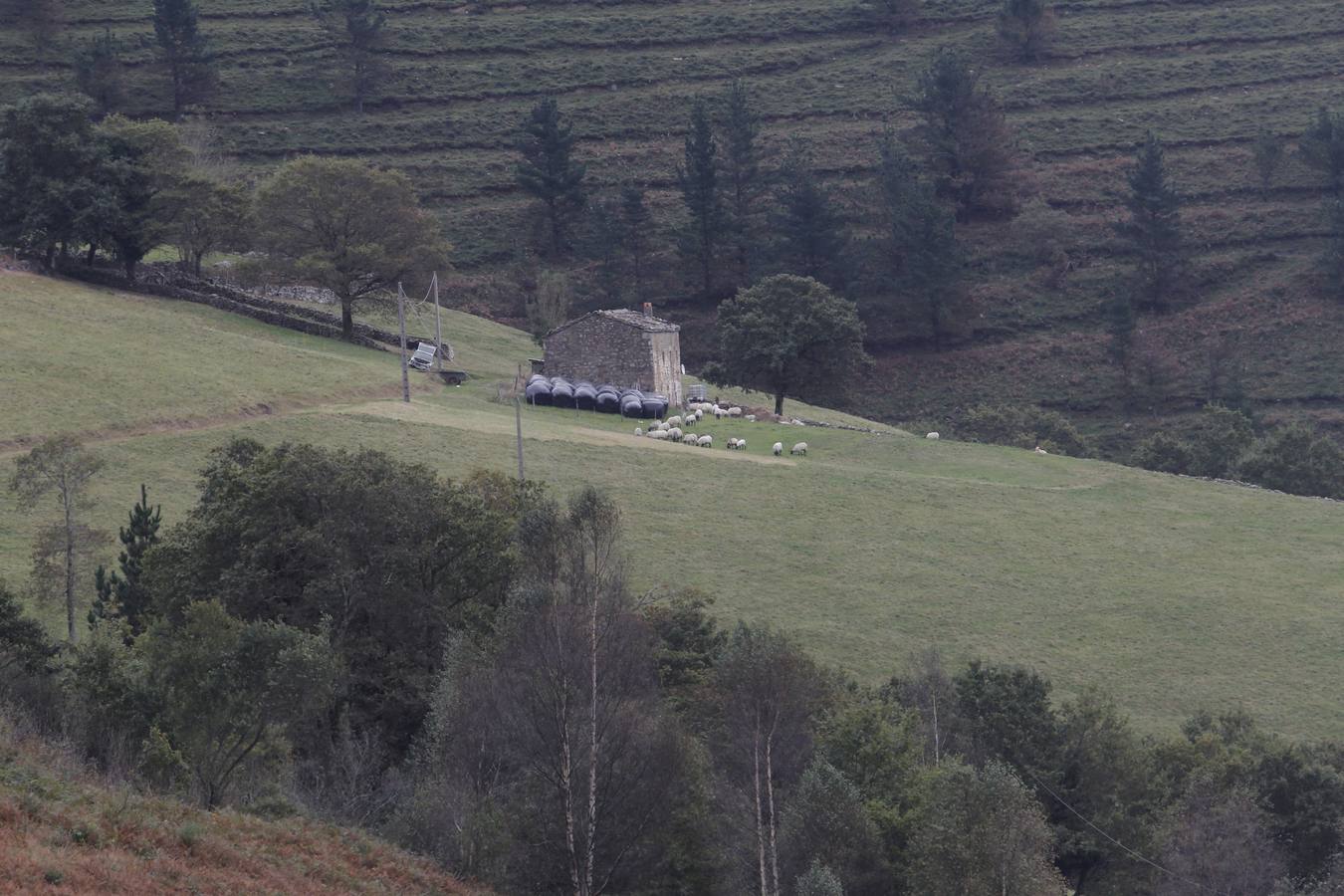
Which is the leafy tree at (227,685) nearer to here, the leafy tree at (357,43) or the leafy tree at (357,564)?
the leafy tree at (357,564)

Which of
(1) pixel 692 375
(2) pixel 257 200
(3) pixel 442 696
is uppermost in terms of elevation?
(2) pixel 257 200

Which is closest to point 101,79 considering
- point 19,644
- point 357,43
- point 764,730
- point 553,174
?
point 357,43

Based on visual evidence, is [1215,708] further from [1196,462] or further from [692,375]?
[692,375]

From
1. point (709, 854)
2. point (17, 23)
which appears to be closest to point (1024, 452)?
point (709, 854)

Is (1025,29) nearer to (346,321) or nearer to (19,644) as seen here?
(346,321)

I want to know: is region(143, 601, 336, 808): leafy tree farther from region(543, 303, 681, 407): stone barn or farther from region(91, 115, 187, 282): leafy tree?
region(91, 115, 187, 282): leafy tree
